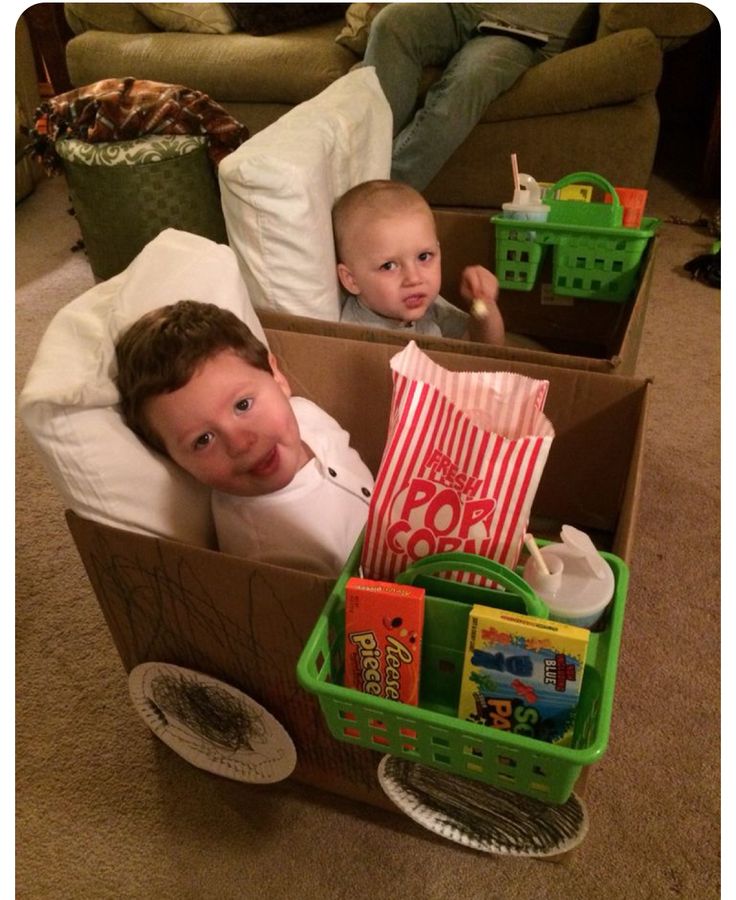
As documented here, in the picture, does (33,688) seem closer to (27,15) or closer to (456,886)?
(456,886)

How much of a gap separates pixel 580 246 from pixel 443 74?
1.23 metres

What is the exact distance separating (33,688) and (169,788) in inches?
12.4

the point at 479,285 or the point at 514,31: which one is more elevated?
the point at 514,31

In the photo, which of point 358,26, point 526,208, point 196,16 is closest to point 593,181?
point 526,208

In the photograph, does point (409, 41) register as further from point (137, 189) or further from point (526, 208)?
point (526, 208)

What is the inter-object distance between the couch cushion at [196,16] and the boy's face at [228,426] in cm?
226

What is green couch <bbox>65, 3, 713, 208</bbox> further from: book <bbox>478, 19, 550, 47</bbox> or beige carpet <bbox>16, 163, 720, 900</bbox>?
beige carpet <bbox>16, 163, 720, 900</bbox>

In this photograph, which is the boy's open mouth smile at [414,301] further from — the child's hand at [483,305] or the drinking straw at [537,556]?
the drinking straw at [537,556]

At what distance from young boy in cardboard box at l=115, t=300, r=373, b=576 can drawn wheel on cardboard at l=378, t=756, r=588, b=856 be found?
0.88 ft

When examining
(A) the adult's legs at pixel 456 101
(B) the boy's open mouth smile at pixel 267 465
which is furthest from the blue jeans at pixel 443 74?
(B) the boy's open mouth smile at pixel 267 465

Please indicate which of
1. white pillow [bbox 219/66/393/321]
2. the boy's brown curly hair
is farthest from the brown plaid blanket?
the boy's brown curly hair

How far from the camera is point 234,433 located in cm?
85

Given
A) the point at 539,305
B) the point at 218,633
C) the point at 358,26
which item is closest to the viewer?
the point at 218,633

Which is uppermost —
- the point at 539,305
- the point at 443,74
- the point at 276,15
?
the point at 276,15
